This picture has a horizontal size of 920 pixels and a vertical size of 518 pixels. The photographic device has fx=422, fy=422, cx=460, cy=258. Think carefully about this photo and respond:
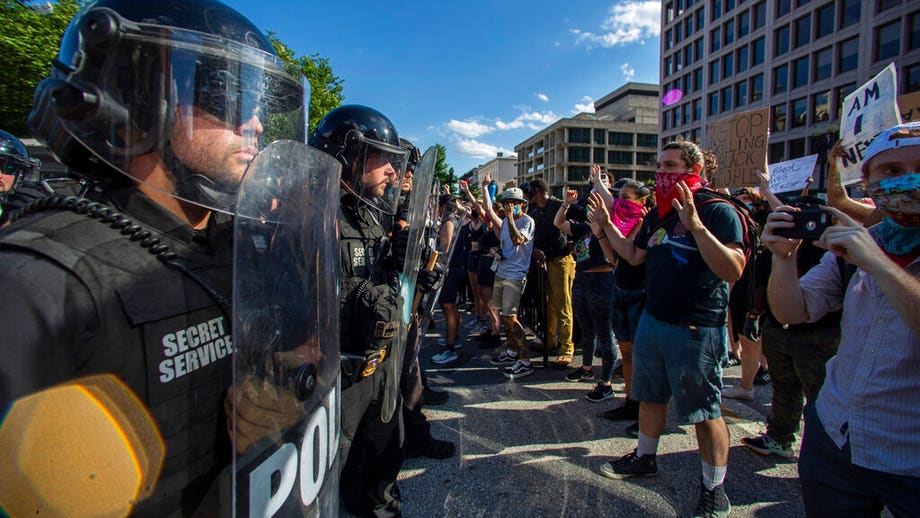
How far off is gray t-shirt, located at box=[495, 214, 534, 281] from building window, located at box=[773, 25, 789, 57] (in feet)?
139

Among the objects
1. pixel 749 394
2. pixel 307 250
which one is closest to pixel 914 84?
pixel 749 394

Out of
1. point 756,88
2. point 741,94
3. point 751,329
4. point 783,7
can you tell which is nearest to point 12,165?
point 751,329

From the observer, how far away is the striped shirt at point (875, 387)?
4.31 feet

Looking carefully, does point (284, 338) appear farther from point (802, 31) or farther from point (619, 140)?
point (619, 140)

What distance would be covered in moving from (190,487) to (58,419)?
303 mm

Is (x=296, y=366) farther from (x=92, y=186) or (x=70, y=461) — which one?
(x=92, y=186)

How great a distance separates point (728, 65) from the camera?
41219 mm

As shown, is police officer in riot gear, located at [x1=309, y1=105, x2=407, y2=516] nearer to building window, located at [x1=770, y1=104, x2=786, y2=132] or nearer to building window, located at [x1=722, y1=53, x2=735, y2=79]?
building window, located at [x1=770, y1=104, x2=786, y2=132]

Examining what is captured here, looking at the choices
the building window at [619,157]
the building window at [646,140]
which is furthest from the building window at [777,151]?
the building window at [646,140]

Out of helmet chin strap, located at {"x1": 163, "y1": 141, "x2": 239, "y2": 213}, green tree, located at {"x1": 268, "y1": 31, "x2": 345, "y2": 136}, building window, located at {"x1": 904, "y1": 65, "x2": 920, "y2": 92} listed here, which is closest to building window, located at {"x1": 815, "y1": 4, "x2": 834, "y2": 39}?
building window, located at {"x1": 904, "y1": 65, "x2": 920, "y2": 92}

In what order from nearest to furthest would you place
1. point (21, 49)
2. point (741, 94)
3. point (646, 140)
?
point (21, 49) → point (741, 94) → point (646, 140)

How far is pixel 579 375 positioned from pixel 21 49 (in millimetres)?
11796

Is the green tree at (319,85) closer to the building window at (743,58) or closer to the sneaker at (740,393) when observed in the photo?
the sneaker at (740,393)

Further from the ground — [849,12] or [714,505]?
[849,12]
